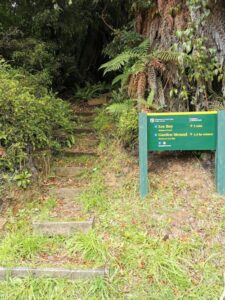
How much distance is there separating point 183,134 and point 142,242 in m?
1.26

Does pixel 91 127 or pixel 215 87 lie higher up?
pixel 215 87

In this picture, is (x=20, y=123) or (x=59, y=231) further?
(x=20, y=123)

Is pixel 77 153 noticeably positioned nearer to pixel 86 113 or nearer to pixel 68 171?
pixel 68 171

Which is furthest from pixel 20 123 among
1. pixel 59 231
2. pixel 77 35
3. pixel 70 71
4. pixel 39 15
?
pixel 77 35

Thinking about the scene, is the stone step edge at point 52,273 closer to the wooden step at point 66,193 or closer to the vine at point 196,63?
the wooden step at point 66,193

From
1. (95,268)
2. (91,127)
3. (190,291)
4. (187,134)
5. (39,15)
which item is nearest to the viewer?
(190,291)

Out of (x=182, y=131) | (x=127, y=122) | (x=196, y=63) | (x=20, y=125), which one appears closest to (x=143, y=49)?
(x=196, y=63)

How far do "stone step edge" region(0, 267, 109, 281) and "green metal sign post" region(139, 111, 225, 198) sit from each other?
1194 mm

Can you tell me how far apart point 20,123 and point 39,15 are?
316cm

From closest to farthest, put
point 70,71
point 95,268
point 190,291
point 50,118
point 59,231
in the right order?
point 190,291 < point 95,268 < point 59,231 < point 50,118 < point 70,71

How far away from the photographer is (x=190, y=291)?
2.58 meters

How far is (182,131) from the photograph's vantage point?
351cm

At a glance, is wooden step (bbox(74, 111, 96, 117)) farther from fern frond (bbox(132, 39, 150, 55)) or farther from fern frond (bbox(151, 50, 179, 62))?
fern frond (bbox(151, 50, 179, 62))

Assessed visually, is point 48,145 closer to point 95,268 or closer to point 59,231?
point 59,231
